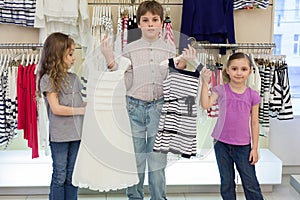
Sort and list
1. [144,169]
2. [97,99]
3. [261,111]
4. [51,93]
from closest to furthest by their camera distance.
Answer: [97,99]
[144,169]
[51,93]
[261,111]

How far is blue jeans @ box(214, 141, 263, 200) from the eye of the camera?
230cm

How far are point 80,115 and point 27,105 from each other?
90 centimetres

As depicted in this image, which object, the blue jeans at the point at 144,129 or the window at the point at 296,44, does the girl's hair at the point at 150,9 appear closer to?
the blue jeans at the point at 144,129

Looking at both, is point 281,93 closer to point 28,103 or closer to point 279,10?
point 279,10

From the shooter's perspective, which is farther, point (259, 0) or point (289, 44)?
point (289, 44)

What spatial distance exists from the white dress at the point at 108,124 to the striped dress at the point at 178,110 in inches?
6.4

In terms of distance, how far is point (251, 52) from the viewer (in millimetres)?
3156

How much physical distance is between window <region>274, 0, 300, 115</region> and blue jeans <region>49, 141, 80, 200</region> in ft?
6.90

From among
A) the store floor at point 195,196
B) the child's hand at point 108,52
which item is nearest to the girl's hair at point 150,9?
the child's hand at point 108,52

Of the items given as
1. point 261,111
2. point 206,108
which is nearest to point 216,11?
point 261,111

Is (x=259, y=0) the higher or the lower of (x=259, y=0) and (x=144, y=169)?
the higher

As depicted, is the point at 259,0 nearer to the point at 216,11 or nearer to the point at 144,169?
the point at 216,11

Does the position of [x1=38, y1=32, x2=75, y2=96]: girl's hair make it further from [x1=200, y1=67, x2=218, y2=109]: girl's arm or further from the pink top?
the pink top

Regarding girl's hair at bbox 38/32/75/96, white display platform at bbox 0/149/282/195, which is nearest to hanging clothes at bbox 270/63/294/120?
white display platform at bbox 0/149/282/195
